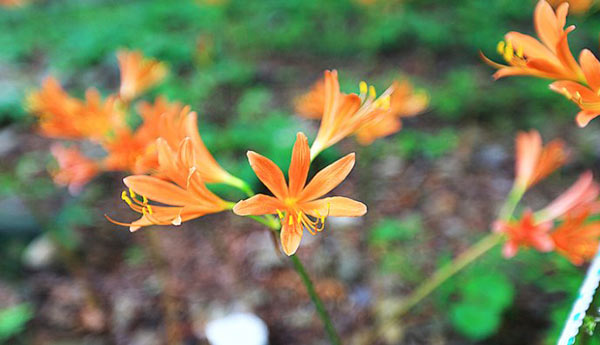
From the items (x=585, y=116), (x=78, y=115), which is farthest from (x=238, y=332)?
(x=585, y=116)

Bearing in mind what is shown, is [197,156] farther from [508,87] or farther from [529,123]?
[508,87]

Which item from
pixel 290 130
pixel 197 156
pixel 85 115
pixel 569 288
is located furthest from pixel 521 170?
pixel 290 130

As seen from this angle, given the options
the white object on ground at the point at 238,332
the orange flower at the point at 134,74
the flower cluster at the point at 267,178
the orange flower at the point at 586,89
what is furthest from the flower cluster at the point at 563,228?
the orange flower at the point at 134,74

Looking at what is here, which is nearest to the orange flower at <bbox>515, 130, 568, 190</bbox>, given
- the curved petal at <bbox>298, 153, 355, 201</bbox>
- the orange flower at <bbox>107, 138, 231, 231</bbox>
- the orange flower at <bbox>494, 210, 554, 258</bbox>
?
the orange flower at <bbox>494, 210, 554, 258</bbox>

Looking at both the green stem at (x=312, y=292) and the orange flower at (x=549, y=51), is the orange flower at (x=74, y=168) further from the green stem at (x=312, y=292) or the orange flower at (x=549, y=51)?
the orange flower at (x=549, y=51)

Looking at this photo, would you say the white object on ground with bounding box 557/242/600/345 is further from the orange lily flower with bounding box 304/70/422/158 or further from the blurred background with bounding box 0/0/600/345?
the orange lily flower with bounding box 304/70/422/158

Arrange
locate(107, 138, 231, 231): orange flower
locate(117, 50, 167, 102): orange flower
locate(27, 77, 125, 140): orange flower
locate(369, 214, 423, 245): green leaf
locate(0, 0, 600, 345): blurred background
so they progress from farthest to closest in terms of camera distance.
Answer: locate(369, 214, 423, 245): green leaf
locate(0, 0, 600, 345): blurred background
locate(117, 50, 167, 102): orange flower
locate(27, 77, 125, 140): orange flower
locate(107, 138, 231, 231): orange flower

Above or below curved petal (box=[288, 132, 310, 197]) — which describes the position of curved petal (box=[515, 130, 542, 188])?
below
